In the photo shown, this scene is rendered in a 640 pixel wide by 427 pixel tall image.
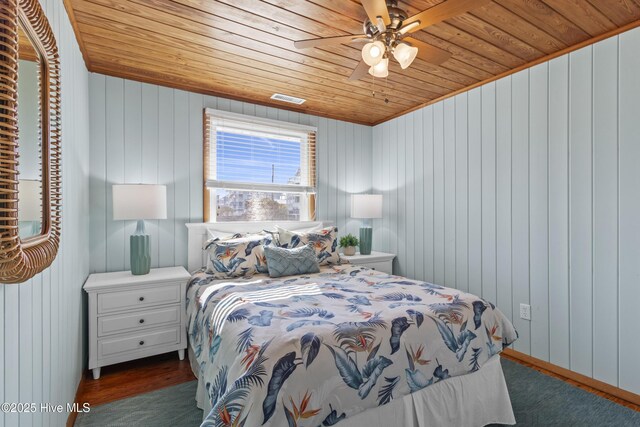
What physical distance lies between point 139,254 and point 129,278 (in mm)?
203

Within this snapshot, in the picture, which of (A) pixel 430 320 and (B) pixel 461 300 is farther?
(B) pixel 461 300

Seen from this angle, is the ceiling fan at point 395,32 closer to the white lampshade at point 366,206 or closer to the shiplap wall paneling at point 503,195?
the shiplap wall paneling at point 503,195

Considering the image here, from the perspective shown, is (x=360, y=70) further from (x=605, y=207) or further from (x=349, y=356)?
(x=605, y=207)

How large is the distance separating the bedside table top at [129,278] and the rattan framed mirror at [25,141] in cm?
123

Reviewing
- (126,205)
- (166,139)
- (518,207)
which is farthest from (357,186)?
(126,205)

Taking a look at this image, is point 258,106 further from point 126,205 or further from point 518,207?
point 518,207

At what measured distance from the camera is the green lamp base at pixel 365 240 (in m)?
3.87

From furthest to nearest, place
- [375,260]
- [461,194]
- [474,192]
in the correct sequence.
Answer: [375,260]
[461,194]
[474,192]

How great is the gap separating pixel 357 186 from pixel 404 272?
1.24 meters

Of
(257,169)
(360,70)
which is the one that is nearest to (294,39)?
(360,70)

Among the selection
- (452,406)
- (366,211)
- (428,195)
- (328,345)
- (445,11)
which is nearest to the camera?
(328,345)

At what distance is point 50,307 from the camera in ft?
4.76

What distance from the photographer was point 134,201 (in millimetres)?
2580

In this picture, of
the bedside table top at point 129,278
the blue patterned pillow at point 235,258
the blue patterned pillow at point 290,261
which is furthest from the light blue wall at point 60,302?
the blue patterned pillow at point 290,261
